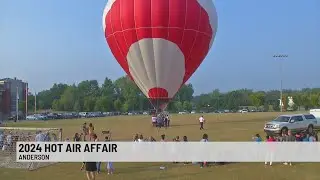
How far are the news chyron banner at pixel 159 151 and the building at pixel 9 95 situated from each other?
87719mm

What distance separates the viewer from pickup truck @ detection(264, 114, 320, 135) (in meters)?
28.5

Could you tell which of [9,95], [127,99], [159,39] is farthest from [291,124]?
[127,99]

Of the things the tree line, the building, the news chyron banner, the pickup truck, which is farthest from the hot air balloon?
the tree line

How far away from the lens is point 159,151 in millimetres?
15586

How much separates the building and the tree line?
416cm

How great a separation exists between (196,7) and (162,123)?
10155mm

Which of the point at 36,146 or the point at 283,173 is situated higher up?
the point at 36,146

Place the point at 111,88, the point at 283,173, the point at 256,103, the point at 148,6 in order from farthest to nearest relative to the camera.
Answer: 1. the point at 111,88
2. the point at 256,103
3. the point at 148,6
4. the point at 283,173

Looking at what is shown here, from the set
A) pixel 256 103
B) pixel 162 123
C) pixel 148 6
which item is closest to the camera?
pixel 148 6

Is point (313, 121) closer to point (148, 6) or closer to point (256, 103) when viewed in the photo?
point (148, 6)

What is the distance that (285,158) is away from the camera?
15.9 m

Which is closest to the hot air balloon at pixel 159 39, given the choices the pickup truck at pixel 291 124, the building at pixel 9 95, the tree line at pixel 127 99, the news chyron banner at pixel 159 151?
the pickup truck at pixel 291 124

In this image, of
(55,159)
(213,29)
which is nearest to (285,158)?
(55,159)

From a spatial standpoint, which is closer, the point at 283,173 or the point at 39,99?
the point at 283,173
